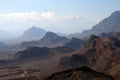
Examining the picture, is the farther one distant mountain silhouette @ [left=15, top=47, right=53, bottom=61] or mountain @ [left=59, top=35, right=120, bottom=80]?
distant mountain silhouette @ [left=15, top=47, right=53, bottom=61]

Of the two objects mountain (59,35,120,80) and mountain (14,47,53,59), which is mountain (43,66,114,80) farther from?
mountain (14,47,53,59)

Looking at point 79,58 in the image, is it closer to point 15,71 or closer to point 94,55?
point 94,55

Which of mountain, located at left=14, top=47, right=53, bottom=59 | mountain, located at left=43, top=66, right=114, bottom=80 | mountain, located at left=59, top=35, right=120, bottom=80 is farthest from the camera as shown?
mountain, located at left=14, top=47, right=53, bottom=59

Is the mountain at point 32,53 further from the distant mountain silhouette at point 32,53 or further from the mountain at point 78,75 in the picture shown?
the mountain at point 78,75

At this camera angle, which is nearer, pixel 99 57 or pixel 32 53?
pixel 99 57

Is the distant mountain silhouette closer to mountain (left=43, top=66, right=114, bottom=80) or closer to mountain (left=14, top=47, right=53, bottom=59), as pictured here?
mountain (left=14, top=47, right=53, bottom=59)

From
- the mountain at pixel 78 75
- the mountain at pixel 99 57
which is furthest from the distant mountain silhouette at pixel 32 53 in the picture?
the mountain at pixel 78 75

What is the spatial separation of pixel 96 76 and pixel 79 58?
4501cm

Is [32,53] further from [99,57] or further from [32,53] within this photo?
[99,57]

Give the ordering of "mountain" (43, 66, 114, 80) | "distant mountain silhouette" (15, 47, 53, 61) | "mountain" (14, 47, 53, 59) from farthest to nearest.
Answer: "mountain" (14, 47, 53, 59)
"distant mountain silhouette" (15, 47, 53, 61)
"mountain" (43, 66, 114, 80)

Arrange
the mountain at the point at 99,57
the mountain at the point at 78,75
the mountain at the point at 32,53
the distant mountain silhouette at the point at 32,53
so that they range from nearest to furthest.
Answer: the mountain at the point at 78,75, the mountain at the point at 99,57, the distant mountain silhouette at the point at 32,53, the mountain at the point at 32,53

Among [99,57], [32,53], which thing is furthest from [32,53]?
[99,57]

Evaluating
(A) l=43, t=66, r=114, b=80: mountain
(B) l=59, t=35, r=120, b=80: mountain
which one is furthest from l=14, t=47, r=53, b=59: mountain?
(A) l=43, t=66, r=114, b=80: mountain

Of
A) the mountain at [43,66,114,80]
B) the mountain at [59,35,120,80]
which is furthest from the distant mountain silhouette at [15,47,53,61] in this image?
the mountain at [43,66,114,80]
